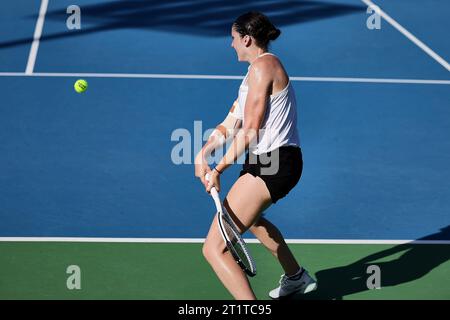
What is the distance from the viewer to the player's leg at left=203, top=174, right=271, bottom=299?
6414 millimetres

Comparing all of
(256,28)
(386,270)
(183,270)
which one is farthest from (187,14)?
(256,28)

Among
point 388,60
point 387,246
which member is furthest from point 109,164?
point 388,60

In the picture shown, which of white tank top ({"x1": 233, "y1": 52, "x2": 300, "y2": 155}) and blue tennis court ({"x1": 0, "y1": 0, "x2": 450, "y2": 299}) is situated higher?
blue tennis court ({"x1": 0, "y1": 0, "x2": 450, "y2": 299})

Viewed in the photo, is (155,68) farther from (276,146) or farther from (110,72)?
(276,146)

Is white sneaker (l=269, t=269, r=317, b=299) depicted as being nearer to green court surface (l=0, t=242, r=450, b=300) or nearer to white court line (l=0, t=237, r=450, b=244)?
green court surface (l=0, t=242, r=450, b=300)

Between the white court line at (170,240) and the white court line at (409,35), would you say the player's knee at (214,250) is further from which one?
the white court line at (409,35)

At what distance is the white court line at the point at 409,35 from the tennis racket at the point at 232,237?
8194 millimetres

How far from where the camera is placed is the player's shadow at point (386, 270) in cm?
747

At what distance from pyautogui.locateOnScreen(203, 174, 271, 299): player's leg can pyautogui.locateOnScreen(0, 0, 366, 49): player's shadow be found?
8788 millimetres

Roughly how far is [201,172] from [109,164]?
369 centimetres

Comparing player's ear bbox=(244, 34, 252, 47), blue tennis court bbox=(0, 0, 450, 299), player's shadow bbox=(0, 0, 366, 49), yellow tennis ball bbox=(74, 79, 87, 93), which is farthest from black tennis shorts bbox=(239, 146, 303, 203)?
player's shadow bbox=(0, 0, 366, 49)

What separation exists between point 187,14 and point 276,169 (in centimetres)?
1028

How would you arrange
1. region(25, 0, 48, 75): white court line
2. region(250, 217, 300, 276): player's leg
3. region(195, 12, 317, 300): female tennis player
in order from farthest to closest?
region(25, 0, 48, 75): white court line → region(250, 217, 300, 276): player's leg → region(195, 12, 317, 300): female tennis player

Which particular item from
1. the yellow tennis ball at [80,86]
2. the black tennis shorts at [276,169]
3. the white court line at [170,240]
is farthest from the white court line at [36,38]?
the black tennis shorts at [276,169]
